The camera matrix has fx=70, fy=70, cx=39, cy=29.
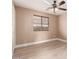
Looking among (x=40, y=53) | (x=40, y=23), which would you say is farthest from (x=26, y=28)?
(x=40, y=53)

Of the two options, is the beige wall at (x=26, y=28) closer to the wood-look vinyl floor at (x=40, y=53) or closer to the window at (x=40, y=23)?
the window at (x=40, y=23)

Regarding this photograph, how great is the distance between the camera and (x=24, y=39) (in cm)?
459

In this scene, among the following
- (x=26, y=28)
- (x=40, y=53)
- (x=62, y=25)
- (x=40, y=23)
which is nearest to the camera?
(x=40, y=53)

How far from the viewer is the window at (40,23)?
5230 millimetres

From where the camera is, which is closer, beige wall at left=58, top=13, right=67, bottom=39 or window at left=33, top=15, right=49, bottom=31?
window at left=33, top=15, right=49, bottom=31

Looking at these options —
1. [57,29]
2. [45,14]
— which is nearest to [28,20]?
[45,14]

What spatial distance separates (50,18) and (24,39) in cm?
313

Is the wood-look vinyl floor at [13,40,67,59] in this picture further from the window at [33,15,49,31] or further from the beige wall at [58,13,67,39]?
the beige wall at [58,13,67,39]

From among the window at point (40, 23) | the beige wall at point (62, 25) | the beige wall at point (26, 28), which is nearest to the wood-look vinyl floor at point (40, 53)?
the beige wall at point (26, 28)

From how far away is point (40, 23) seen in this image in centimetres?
562

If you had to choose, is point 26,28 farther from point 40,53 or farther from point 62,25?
point 62,25

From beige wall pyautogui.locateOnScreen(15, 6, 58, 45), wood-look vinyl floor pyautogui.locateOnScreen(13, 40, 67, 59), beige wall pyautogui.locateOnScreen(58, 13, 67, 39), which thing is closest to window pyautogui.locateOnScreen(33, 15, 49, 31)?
beige wall pyautogui.locateOnScreen(15, 6, 58, 45)

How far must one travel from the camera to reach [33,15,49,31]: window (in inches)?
206
